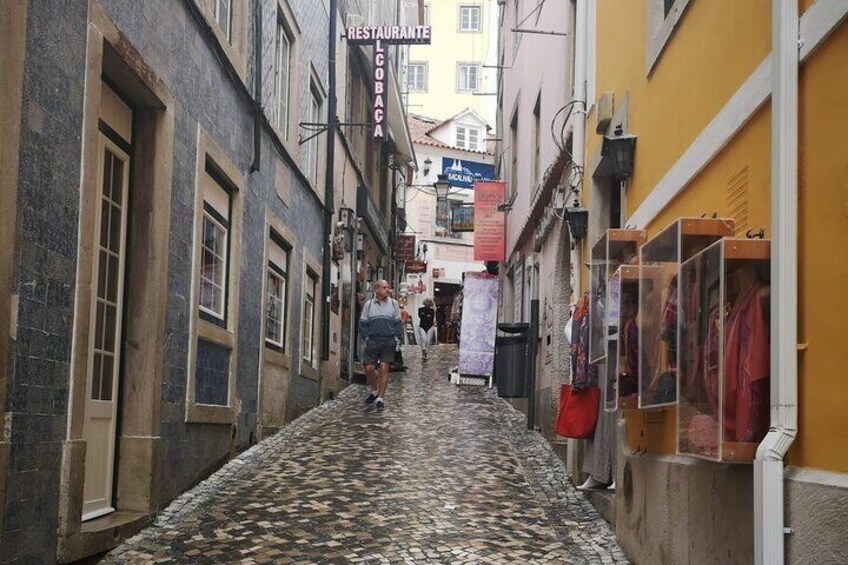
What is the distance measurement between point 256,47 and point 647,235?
18.8 feet

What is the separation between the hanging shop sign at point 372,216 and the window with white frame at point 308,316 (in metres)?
6.04

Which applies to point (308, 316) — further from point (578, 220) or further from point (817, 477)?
point (817, 477)

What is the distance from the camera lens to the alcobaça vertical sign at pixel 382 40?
1958cm

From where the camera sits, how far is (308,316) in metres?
15.8

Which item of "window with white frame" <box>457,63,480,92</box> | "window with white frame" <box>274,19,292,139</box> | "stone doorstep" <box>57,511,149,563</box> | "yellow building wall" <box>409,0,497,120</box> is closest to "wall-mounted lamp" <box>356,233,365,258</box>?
"window with white frame" <box>274,19,292,139</box>

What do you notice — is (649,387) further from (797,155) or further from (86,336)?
(86,336)

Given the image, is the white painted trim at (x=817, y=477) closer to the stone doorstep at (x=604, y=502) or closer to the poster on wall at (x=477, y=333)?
the stone doorstep at (x=604, y=502)

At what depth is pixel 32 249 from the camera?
5.37m

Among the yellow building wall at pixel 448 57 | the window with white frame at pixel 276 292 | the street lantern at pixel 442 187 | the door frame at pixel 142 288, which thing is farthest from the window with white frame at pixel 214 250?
the yellow building wall at pixel 448 57

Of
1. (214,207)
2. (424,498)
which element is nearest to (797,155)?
(424,498)

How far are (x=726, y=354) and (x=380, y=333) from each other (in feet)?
35.4

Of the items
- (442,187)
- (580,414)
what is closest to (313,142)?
(580,414)

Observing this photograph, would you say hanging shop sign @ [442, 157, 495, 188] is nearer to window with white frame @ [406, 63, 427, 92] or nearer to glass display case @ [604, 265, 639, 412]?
glass display case @ [604, 265, 639, 412]

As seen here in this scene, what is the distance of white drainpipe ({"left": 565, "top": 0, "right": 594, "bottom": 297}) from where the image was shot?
10555 millimetres
